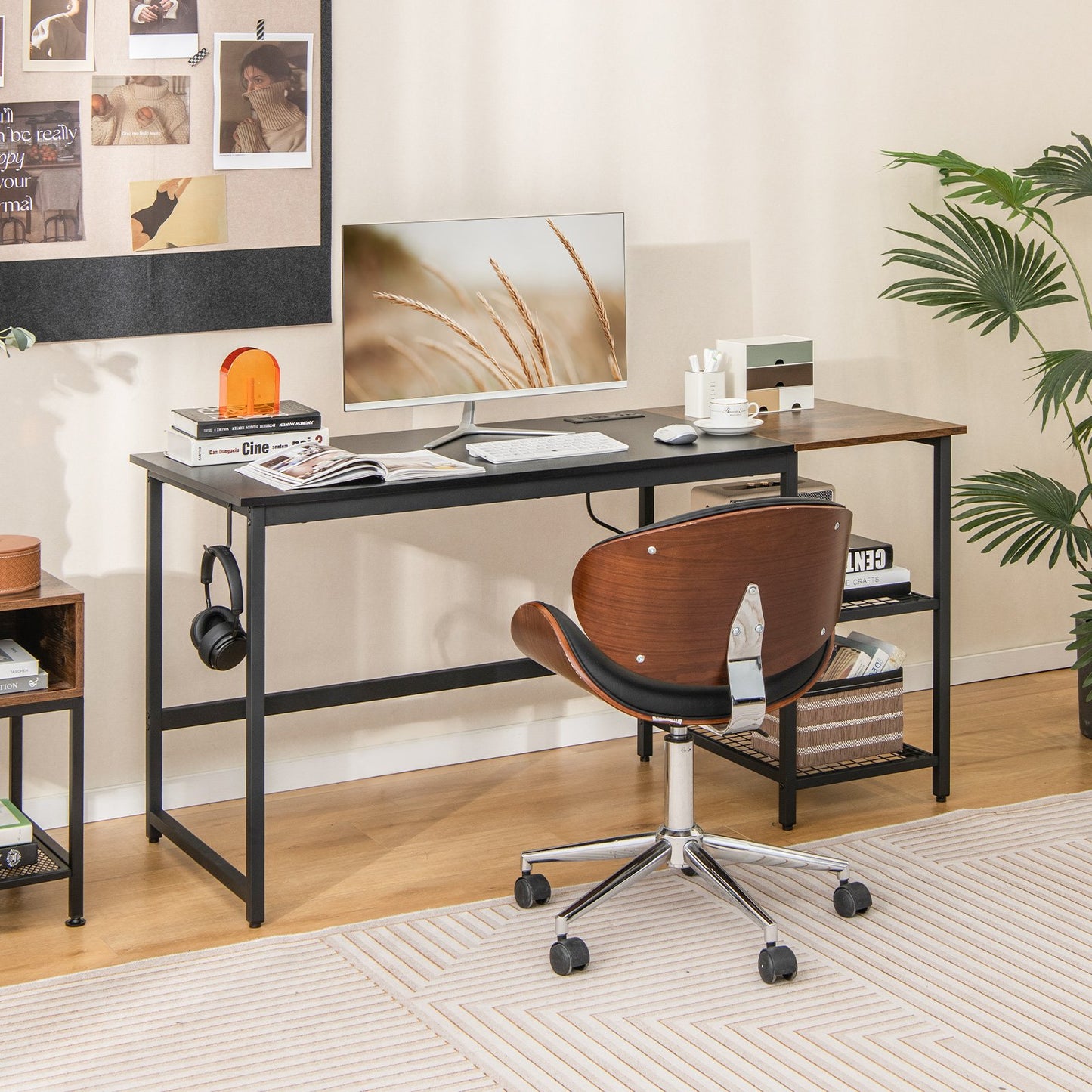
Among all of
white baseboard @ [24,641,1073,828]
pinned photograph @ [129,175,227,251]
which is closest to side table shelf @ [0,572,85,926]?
white baseboard @ [24,641,1073,828]

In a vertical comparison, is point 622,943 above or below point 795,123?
below

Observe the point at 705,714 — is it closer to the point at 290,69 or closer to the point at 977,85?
the point at 290,69

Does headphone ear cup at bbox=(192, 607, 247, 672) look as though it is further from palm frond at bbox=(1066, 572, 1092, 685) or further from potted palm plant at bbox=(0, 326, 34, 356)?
palm frond at bbox=(1066, 572, 1092, 685)

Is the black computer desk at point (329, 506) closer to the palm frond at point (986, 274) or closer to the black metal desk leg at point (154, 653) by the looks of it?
the black metal desk leg at point (154, 653)

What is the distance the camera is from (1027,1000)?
2553mm

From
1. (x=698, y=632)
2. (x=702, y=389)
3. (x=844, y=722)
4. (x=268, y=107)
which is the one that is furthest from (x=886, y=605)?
(x=268, y=107)

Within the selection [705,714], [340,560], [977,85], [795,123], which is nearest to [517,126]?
[795,123]

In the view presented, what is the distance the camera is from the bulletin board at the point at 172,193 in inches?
122

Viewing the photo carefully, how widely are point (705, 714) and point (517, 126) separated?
1560 millimetres

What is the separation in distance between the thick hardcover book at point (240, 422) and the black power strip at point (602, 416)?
25.7 inches

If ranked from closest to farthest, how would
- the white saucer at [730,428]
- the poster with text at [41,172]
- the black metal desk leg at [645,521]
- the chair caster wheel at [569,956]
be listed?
the chair caster wheel at [569,956] → the poster with text at [41,172] → the white saucer at [730,428] → the black metal desk leg at [645,521]

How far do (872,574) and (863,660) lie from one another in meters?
0.19

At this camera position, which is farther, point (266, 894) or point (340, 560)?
point (340, 560)

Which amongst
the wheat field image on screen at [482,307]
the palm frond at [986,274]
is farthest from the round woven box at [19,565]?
the palm frond at [986,274]
